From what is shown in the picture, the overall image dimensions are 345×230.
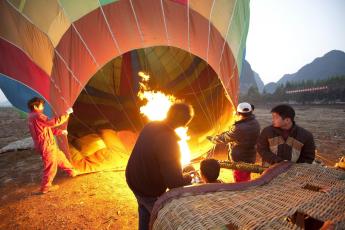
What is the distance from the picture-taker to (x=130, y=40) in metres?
5.28

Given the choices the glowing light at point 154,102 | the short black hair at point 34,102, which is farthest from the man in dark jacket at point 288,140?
the glowing light at point 154,102

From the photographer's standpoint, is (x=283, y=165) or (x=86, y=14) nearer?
(x=283, y=165)

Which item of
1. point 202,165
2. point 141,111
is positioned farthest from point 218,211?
point 141,111

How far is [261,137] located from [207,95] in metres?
4.18

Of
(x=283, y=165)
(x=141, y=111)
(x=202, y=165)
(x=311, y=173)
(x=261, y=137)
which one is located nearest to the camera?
(x=311, y=173)

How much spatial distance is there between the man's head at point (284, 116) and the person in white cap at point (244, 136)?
1.14 meters

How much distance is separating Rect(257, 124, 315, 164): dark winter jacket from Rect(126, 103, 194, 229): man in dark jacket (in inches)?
54.4

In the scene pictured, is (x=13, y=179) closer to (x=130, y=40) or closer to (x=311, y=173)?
(x=130, y=40)

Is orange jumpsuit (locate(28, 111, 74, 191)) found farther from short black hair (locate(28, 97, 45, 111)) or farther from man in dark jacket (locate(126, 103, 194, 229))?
man in dark jacket (locate(126, 103, 194, 229))

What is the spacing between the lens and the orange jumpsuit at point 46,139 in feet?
16.7

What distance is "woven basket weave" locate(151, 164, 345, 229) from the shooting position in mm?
1382

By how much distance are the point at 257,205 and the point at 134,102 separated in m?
6.85

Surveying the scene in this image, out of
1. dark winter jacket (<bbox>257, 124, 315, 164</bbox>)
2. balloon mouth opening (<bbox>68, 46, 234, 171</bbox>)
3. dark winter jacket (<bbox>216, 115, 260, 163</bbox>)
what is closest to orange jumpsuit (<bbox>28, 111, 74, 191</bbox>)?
balloon mouth opening (<bbox>68, 46, 234, 171</bbox>)

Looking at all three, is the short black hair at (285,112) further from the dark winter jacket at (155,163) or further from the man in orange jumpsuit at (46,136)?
the man in orange jumpsuit at (46,136)
